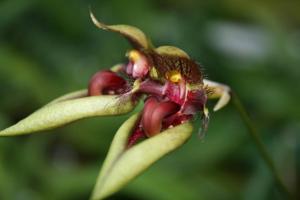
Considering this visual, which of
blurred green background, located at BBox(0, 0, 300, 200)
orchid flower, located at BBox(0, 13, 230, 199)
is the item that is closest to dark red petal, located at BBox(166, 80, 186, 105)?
orchid flower, located at BBox(0, 13, 230, 199)

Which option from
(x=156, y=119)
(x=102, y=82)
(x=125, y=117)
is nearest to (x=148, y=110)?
(x=156, y=119)

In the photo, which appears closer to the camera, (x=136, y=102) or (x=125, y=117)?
(x=136, y=102)

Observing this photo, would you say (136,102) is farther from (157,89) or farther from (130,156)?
(130,156)

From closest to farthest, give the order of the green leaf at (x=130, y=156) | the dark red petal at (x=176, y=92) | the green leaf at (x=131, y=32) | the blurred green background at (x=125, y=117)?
the green leaf at (x=130, y=156), the green leaf at (x=131, y=32), the dark red petal at (x=176, y=92), the blurred green background at (x=125, y=117)

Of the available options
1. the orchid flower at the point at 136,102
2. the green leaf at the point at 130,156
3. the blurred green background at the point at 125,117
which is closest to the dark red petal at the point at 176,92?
the orchid flower at the point at 136,102

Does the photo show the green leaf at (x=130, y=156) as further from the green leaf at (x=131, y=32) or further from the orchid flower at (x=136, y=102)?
the green leaf at (x=131, y=32)

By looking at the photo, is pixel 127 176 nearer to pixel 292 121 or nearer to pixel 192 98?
pixel 192 98

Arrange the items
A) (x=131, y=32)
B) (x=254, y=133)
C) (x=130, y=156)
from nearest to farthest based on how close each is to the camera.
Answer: (x=130, y=156), (x=131, y=32), (x=254, y=133)

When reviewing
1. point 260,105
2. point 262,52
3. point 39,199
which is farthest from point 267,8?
point 39,199
